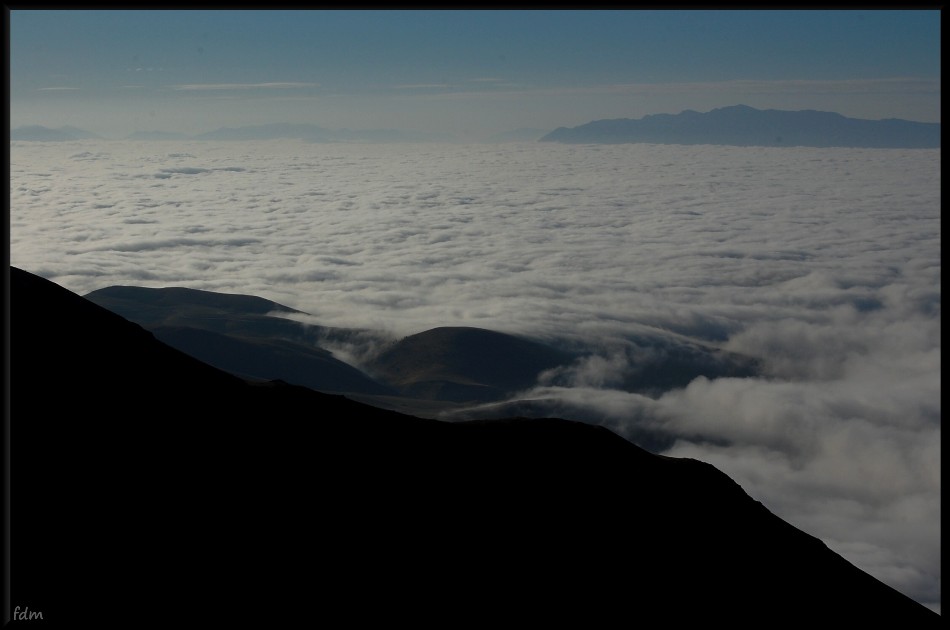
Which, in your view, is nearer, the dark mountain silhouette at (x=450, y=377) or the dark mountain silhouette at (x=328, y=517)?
the dark mountain silhouette at (x=328, y=517)

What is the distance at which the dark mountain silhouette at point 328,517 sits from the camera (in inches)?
667

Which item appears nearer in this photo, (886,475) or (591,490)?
(591,490)

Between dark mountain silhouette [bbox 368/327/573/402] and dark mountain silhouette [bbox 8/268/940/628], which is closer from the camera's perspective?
dark mountain silhouette [bbox 8/268/940/628]

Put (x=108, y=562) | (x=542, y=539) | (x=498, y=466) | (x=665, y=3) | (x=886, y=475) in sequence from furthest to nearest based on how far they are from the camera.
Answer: (x=886, y=475)
(x=498, y=466)
(x=542, y=539)
(x=108, y=562)
(x=665, y=3)

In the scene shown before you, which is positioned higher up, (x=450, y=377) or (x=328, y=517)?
(x=328, y=517)

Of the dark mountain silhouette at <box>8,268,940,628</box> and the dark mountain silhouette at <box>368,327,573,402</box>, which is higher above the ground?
the dark mountain silhouette at <box>8,268,940,628</box>

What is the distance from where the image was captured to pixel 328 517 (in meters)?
21.7

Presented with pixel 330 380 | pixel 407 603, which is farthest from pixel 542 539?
pixel 330 380

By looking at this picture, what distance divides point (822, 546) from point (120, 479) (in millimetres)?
24545

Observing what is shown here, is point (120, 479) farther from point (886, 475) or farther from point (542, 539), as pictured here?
point (886, 475)

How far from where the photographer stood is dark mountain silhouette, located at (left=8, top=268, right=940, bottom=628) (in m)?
17.0

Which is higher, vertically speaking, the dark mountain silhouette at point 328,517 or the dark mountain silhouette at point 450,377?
the dark mountain silhouette at point 328,517

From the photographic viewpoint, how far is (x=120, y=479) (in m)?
18.5

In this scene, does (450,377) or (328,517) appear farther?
(450,377)
